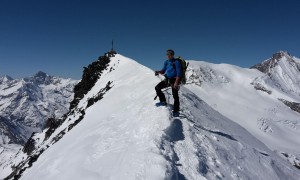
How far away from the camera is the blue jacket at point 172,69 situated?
15.6 meters

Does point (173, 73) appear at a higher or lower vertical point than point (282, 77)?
lower

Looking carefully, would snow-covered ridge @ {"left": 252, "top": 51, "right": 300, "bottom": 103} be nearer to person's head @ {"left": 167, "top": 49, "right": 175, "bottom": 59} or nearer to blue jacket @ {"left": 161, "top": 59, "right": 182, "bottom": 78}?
blue jacket @ {"left": 161, "top": 59, "right": 182, "bottom": 78}

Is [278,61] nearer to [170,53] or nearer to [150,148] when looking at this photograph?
[170,53]

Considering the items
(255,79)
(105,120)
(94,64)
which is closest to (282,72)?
(255,79)

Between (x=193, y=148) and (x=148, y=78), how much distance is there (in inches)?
561

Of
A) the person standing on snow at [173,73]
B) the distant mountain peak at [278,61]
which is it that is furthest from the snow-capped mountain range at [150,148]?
the distant mountain peak at [278,61]

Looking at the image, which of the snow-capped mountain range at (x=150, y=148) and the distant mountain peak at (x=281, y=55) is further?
the distant mountain peak at (x=281, y=55)

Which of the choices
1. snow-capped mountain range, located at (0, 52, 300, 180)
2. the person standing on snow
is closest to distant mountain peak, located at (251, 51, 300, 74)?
snow-capped mountain range, located at (0, 52, 300, 180)

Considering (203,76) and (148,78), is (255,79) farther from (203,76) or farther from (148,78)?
(148,78)

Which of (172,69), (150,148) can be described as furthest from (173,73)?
(150,148)

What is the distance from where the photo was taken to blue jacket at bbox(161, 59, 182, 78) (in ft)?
51.1

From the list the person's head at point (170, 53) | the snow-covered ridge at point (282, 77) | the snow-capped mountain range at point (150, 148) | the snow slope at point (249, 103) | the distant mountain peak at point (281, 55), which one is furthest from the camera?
the distant mountain peak at point (281, 55)

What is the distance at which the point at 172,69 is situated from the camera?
1608 centimetres

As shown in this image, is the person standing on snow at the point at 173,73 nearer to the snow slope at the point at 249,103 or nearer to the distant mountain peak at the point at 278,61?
the snow slope at the point at 249,103
